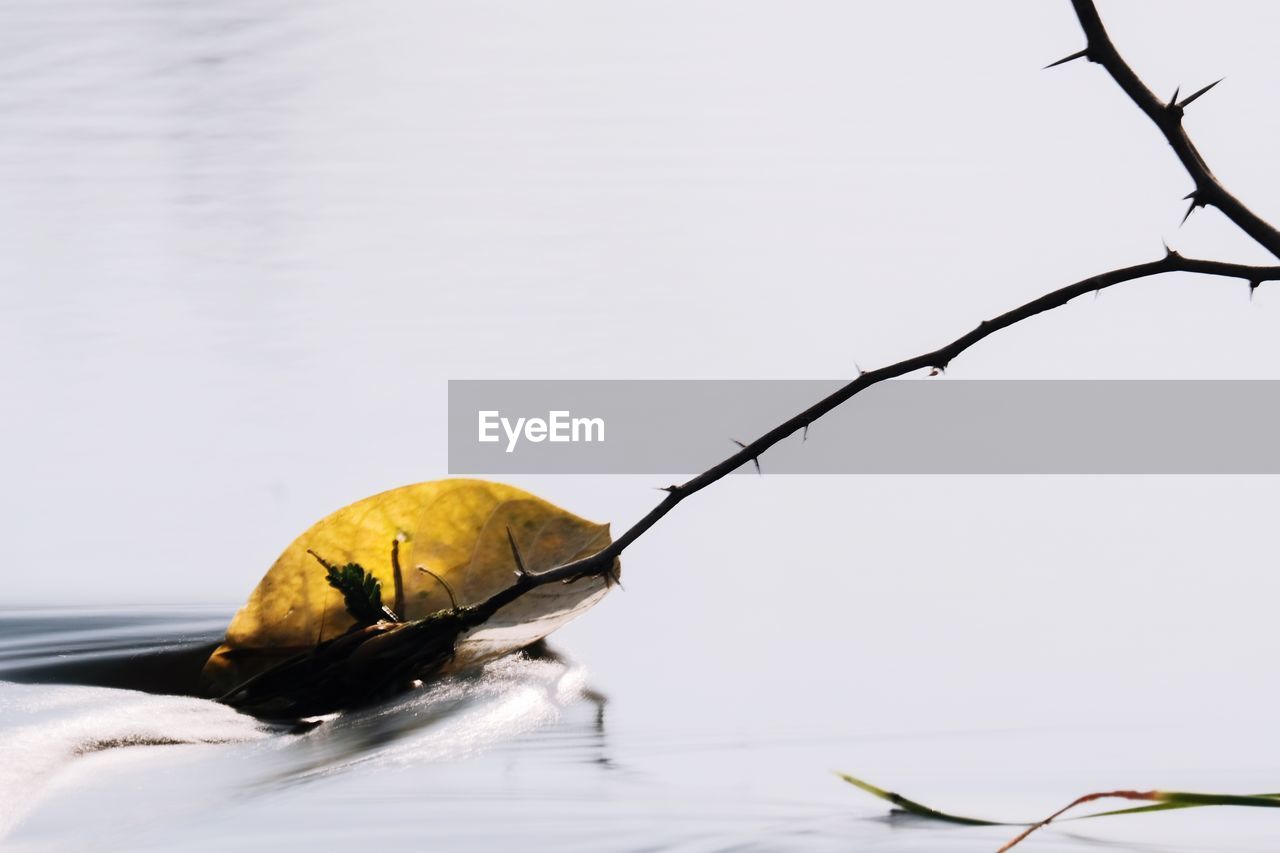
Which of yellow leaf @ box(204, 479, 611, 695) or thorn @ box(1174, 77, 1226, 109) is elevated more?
thorn @ box(1174, 77, 1226, 109)

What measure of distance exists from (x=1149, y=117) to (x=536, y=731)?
1.97ft

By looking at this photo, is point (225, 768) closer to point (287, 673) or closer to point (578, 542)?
point (287, 673)

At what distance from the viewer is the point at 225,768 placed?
38.0 inches

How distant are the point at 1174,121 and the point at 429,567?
0.68m

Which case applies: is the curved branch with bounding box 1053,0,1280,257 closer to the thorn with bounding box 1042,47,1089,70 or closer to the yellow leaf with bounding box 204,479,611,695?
the thorn with bounding box 1042,47,1089,70

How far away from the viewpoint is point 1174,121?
2.71 feet

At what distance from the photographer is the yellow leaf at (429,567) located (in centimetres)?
117

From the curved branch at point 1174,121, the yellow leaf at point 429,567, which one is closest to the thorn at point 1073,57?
the curved branch at point 1174,121

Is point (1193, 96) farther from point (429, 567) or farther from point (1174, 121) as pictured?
point (429, 567)

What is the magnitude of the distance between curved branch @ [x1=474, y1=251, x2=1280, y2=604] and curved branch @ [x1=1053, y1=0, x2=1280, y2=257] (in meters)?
0.03

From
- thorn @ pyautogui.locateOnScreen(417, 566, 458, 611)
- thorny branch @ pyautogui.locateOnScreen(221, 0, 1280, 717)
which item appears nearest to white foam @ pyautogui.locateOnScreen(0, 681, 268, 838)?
thorny branch @ pyautogui.locateOnScreen(221, 0, 1280, 717)

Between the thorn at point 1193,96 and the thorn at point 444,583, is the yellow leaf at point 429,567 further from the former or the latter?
the thorn at point 1193,96

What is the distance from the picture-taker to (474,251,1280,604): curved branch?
0.82 meters

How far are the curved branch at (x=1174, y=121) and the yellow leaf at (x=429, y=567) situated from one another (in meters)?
0.58
